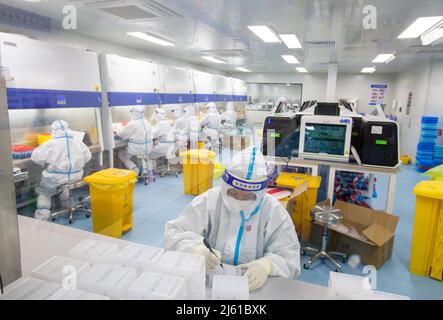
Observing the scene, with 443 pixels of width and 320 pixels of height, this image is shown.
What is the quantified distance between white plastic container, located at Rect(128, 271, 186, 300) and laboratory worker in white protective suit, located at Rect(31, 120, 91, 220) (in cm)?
286

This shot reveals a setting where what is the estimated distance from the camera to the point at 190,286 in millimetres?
791

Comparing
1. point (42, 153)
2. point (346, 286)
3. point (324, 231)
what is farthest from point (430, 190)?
point (42, 153)

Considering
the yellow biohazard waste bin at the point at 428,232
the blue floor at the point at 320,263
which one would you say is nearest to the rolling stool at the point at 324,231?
the blue floor at the point at 320,263

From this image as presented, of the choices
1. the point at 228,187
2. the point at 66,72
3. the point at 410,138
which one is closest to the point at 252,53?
the point at 66,72

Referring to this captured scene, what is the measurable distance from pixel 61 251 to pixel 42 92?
2721 millimetres

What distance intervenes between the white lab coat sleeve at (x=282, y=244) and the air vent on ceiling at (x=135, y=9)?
2.51m

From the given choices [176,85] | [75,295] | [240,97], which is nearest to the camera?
[75,295]

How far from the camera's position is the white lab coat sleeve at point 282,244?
→ 3.91ft

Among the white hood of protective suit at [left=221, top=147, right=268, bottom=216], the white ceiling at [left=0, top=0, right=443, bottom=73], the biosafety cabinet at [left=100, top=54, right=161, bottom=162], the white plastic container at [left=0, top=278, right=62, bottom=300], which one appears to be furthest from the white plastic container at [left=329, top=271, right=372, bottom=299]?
the biosafety cabinet at [left=100, top=54, right=161, bottom=162]

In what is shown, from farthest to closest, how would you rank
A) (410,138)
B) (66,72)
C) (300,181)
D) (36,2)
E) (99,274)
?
(410,138) < (66,72) < (36,2) < (300,181) < (99,274)

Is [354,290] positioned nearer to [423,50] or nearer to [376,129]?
[376,129]

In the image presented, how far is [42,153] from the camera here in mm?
3098

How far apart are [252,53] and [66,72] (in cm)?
400
